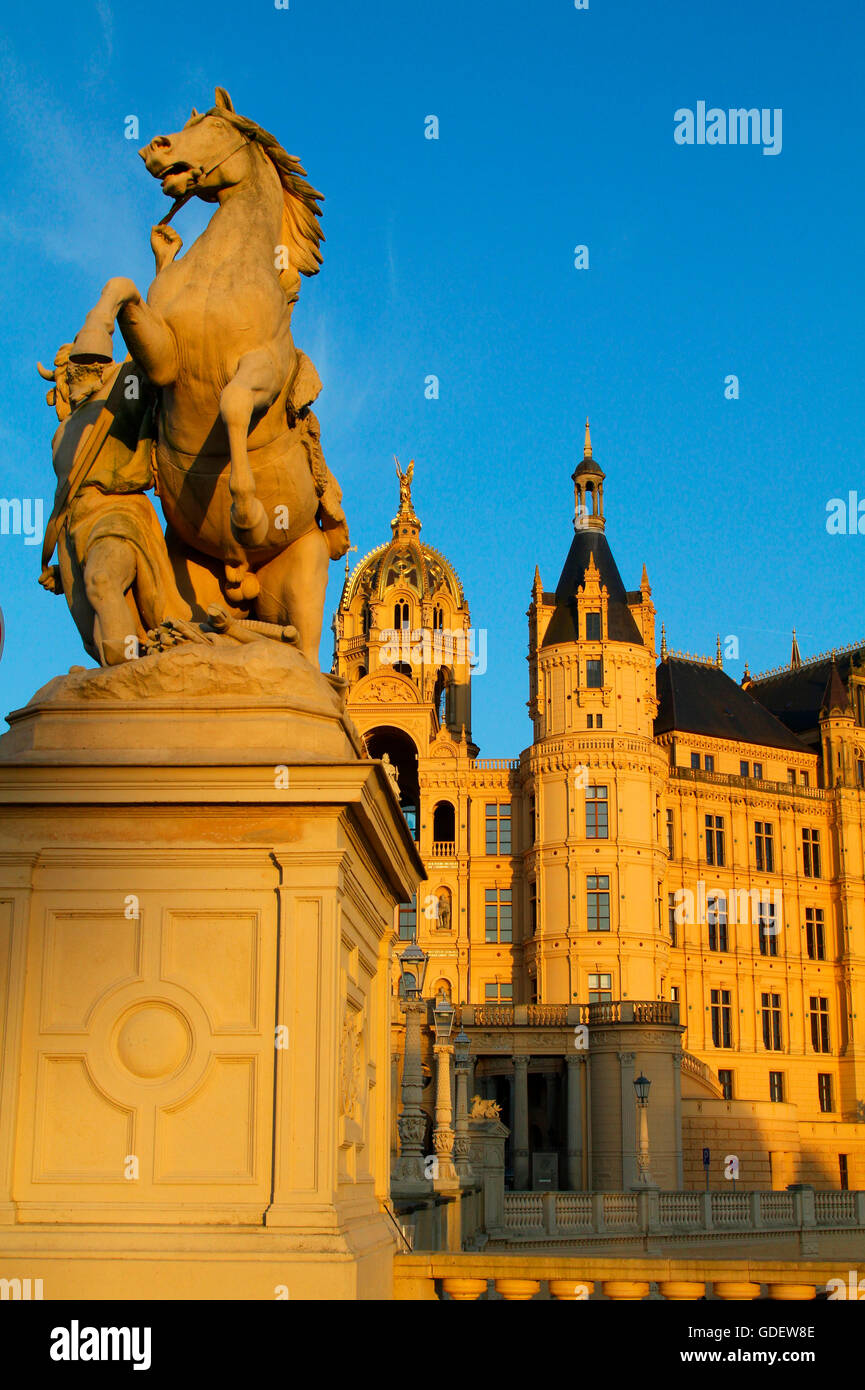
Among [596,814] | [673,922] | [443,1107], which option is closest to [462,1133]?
[443,1107]

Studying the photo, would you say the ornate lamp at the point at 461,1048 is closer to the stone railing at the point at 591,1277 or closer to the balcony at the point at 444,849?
the balcony at the point at 444,849

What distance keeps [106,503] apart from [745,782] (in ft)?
207

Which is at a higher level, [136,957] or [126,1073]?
[136,957]

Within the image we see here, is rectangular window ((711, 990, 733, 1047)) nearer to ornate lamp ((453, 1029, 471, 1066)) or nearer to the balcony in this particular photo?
the balcony

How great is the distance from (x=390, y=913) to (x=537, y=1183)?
47206mm

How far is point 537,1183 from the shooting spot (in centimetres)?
5044

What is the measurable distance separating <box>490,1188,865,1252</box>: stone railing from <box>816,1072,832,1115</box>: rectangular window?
83.0 feet

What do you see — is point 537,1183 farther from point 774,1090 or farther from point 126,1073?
point 126,1073

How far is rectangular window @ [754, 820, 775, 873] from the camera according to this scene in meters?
66.8

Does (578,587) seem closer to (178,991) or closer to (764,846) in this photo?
(764,846)

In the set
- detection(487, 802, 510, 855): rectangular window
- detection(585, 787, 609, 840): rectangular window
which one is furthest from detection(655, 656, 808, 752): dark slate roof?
detection(487, 802, 510, 855): rectangular window

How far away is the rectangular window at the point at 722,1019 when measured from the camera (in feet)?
207
